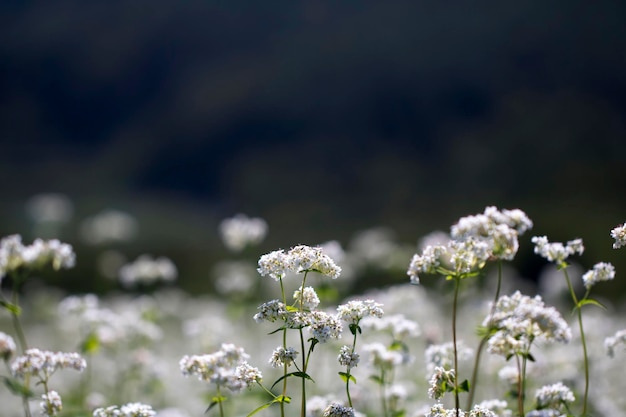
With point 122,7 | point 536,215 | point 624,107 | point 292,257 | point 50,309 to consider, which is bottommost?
point 292,257

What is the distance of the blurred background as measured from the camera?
34625mm

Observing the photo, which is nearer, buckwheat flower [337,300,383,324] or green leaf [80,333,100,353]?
buckwheat flower [337,300,383,324]

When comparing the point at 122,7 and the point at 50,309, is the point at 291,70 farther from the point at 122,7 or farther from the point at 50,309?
the point at 50,309

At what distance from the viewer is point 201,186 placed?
2078 inches

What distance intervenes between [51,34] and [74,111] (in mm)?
8743

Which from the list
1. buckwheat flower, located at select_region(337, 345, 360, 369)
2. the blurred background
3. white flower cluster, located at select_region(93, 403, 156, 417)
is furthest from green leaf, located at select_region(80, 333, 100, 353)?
the blurred background

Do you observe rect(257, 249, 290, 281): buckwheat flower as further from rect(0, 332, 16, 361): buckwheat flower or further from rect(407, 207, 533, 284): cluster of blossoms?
rect(0, 332, 16, 361): buckwheat flower

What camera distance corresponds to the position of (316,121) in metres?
55.5

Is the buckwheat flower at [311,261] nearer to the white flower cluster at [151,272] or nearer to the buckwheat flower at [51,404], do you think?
the buckwheat flower at [51,404]

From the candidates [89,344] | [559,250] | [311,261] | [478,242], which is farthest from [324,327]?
[89,344]

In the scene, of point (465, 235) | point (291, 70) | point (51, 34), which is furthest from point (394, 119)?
point (465, 235)

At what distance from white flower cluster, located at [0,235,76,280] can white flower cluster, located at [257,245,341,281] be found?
1440mm

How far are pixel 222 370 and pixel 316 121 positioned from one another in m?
52.6

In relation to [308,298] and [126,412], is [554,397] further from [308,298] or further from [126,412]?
[126,412]
